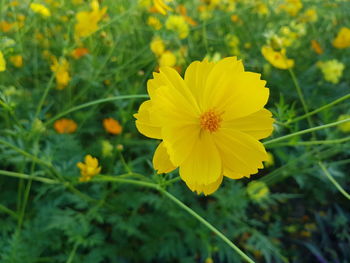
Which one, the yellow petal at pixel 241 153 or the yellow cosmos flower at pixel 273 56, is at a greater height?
the yellow petal at pixel 241 153

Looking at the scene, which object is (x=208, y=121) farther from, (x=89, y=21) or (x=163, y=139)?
(x=89, y=21)

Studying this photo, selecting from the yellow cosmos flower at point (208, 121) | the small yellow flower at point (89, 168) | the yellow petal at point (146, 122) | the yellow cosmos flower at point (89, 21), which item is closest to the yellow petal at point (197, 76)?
the yellow cosmos flower at point (208, 121)

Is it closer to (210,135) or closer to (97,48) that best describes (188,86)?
(210,135)

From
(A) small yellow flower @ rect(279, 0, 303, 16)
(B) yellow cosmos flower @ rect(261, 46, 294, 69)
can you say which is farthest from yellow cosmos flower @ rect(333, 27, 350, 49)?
(B) yellow cosmos flower @ rect(261, 46, 294, 69)

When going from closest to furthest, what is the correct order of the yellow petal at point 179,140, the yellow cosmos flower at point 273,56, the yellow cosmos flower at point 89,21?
1. the yellow petal at point 179,140
2. the yellow cosmos flower at point 273,56
3. the yellow cosmos flower at point 89,21

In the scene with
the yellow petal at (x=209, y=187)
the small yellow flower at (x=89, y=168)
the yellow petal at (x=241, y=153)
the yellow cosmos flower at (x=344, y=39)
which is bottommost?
the yellow cosmos flower at (x=344, y=39)

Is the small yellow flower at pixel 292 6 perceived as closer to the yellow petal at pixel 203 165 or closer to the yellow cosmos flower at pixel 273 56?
the yellow cosmos flower at pixel 273 56

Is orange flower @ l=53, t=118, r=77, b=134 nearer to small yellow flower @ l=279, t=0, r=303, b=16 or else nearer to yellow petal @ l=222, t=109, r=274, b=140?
yellow petal @ l=222, t=109, r=274, b=140
